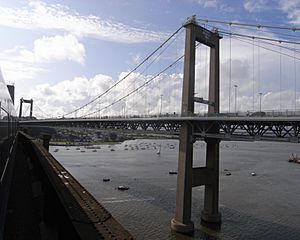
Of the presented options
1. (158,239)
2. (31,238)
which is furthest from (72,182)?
(158,239)

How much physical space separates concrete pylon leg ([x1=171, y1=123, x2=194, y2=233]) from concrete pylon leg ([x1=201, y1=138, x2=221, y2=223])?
1.27 m

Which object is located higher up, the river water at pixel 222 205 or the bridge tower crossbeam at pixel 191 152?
the bridge tower crossbeam at pixel 191 152

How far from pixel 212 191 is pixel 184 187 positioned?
181 centimetres

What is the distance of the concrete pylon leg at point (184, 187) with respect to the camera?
15.4m

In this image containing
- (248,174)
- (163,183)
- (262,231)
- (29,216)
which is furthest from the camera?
(248,174)

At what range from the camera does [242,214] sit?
17.9 metres

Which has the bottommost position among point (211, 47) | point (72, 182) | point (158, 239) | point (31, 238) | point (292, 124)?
point (158, 239)

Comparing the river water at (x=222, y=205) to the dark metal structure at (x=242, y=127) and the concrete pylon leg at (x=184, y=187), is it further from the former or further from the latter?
the dark metal structure at (x=242, y=127)

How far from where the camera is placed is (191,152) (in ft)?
57.6

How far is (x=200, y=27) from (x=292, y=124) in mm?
8900

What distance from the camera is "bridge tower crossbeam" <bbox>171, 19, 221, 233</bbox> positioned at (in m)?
16.2

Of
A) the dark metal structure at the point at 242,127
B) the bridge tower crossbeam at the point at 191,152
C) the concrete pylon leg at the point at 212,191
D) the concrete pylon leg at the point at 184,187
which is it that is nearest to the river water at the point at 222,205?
the concrete pylon leg at the point at 184,187

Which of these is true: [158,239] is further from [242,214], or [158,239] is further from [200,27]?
[200,27]

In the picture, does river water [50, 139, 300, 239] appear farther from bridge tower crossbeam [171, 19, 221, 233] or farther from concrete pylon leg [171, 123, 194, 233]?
bridge tower crossbeam [171, 19, 221, 233]
